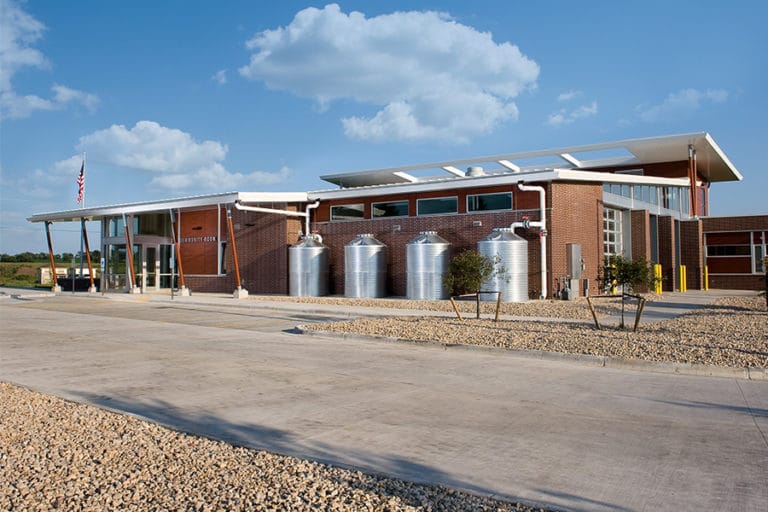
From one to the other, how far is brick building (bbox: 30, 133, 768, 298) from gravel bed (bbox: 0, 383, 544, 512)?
19.3 meters

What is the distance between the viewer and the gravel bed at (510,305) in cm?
1886

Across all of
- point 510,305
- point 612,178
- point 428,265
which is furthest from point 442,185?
point 612,178

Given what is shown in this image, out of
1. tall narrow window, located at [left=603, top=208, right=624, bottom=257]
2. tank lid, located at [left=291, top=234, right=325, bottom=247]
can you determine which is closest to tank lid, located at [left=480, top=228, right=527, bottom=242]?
tall narrow window, located at [left=603, top=208, right=624, bottom=257]

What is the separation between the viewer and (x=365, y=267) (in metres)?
26.6

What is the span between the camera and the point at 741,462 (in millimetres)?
5391

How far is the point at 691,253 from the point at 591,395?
94.1 ft

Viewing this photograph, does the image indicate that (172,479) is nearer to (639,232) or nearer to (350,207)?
(350,207)

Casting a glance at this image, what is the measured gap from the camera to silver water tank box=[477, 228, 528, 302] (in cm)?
2291

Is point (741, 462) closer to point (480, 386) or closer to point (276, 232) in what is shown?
point (480, 386)

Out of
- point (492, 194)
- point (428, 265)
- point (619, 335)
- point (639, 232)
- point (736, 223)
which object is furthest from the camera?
point (736, 223)

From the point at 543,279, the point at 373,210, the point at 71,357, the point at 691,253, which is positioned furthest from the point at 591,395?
the point at 691,253

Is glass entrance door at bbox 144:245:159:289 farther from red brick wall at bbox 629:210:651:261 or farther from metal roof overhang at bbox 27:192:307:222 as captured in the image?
red brick wall at bbox 629:210:651:261

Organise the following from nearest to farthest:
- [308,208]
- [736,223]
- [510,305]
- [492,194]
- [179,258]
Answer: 1. [510,305]
2. [492,194]
3. [308,208]
4. [179,258]
5. [736,223]

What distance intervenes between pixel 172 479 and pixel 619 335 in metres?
10.7
